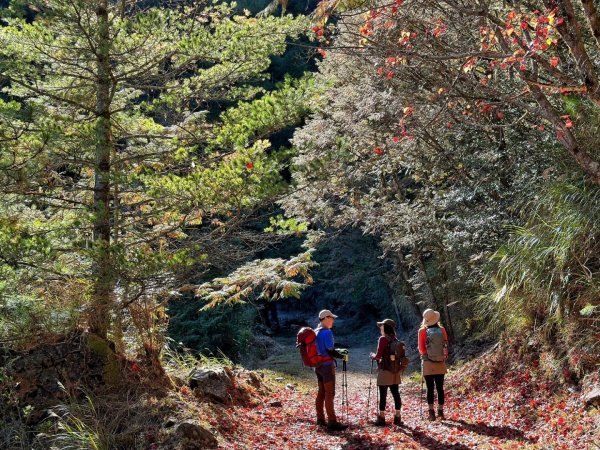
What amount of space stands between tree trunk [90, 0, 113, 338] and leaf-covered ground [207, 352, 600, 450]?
2.15 metres

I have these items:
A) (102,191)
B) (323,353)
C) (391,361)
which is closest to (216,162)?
(102,191)

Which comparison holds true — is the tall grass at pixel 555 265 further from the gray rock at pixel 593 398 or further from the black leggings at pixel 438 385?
the black leggings at pixel 438 385

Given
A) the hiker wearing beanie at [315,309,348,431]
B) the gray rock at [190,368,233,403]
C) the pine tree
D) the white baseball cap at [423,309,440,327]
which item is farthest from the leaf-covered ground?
the pine tree

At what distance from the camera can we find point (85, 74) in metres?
8.56

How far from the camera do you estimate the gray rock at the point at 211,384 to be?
8938 millimetres

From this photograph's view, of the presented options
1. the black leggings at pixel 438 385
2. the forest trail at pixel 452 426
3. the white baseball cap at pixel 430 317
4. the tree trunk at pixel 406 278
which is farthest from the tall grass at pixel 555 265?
the tree trunk at pixel 406 278

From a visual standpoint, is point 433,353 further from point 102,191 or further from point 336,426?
point 102,191

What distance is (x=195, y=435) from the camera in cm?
690

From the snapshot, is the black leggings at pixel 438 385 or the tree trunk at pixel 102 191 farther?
the black leggings at pixel 438 385

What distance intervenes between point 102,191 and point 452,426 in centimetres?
578

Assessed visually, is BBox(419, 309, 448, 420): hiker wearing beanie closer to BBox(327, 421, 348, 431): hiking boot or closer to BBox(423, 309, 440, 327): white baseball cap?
BBox(423, 309, 440, 327): white baseball cap

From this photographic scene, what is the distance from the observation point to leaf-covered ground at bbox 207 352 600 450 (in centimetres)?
707

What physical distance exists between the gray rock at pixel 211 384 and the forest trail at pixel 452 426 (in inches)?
13.9

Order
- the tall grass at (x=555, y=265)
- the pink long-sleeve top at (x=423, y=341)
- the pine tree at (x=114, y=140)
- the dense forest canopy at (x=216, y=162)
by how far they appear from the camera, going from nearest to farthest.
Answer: the dense forest canopy at (x=216, y=162), the pine tree at (x=114, y=140), the tall grass at (x=555, y=265), the pink long-sleeve top at (x=423, y=341)
